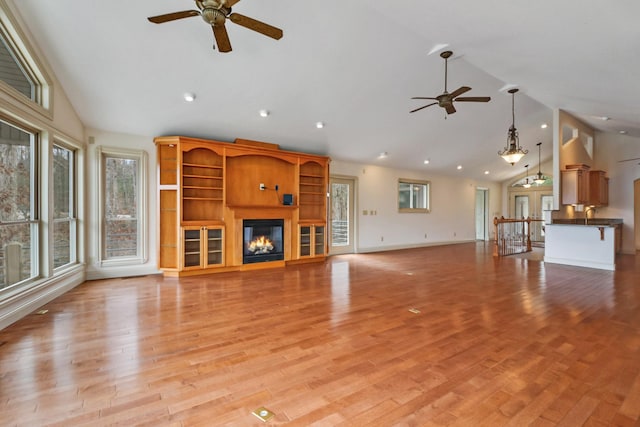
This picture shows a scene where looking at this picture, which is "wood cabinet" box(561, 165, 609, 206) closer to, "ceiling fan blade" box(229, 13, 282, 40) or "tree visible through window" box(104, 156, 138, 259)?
"ceiling fan blade" box(229, 13, 282, 40)

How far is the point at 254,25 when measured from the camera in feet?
8.72

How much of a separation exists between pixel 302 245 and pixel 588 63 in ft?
17.7

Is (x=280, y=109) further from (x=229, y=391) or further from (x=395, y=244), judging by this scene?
(x=395, y=244)

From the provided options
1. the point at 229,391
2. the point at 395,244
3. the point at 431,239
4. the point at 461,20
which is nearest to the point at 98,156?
the point at 229,391

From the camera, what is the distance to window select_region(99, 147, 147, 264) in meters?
5.25

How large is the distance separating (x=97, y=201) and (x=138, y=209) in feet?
1.99

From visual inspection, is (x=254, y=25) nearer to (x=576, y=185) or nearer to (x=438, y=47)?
(x=438, y=47)

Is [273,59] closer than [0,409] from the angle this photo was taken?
No

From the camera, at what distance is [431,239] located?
10.4 meters

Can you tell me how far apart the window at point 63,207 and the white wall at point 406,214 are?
17.3 feet

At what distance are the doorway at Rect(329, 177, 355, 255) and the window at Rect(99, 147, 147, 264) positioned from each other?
4.30 m

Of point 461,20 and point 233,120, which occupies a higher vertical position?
point 461,20

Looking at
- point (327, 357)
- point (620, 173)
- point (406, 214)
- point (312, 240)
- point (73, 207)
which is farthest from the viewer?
point (406, 214)

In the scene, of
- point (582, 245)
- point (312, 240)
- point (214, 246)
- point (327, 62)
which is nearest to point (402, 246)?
point (312, 240)
